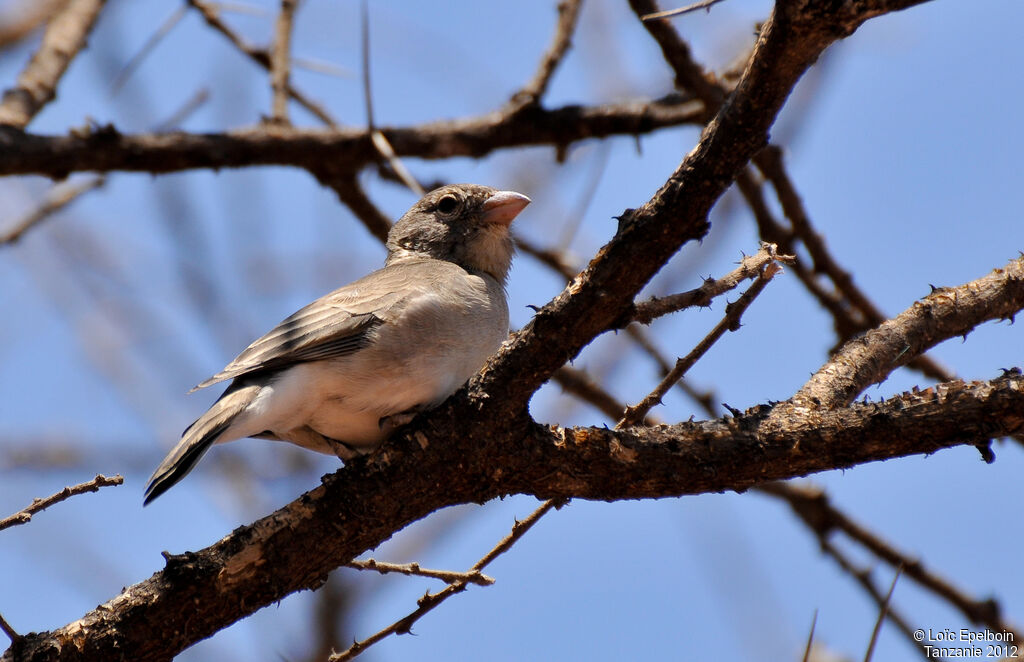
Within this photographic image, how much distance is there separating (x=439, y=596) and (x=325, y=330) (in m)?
1.38

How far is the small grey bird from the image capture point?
3826 millimetres

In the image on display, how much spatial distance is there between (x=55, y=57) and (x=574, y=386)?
12.0ft

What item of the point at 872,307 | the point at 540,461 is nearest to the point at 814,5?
the point at 540,461

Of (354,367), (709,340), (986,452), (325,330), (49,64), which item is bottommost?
(986,452)

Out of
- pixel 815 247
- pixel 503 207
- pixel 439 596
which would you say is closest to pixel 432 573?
pixel 439 596

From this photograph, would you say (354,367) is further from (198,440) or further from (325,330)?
(198,440)

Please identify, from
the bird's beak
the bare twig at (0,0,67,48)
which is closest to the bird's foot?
the bird's beak

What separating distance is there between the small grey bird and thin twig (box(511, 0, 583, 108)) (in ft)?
6.16

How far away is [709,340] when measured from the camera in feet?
10.2

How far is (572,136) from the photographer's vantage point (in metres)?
6.16

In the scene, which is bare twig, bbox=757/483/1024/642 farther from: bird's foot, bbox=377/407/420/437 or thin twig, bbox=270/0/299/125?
thin twig, bbox=270/0/299/125

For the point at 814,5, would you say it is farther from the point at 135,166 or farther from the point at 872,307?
the point at 135,166

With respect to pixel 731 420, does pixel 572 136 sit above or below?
above

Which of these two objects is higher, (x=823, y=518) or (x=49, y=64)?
(x=49, y=64)
